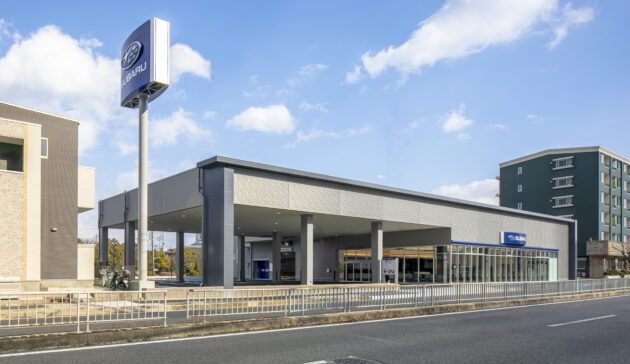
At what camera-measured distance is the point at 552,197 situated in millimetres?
79438

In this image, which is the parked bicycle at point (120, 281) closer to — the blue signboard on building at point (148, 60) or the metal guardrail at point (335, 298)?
the metal guardrail at point (335, 298)

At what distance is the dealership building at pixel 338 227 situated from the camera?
26.1m

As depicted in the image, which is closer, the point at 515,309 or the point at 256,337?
the point at 256,337

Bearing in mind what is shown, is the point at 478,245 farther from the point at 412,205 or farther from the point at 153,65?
the point at 153,65

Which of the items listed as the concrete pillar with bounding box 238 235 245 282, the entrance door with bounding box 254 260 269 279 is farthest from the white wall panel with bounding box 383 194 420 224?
the entrance door with bounding box 254 260 269 279

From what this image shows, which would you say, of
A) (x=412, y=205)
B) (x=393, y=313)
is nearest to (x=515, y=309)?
(x=393, y=313)

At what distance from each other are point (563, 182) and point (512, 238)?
3971cm

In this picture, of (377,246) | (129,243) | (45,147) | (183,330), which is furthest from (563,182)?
(183,330)

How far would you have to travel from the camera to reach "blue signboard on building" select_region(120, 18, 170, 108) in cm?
2370

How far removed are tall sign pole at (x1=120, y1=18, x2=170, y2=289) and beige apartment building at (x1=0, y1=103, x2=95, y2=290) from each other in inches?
211

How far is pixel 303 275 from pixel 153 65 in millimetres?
14414

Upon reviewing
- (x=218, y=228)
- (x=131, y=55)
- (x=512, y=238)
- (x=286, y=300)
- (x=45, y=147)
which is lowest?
(x=512, y=238)

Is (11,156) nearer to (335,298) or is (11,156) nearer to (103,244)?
(103,244)

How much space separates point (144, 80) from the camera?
23984 millimetres
